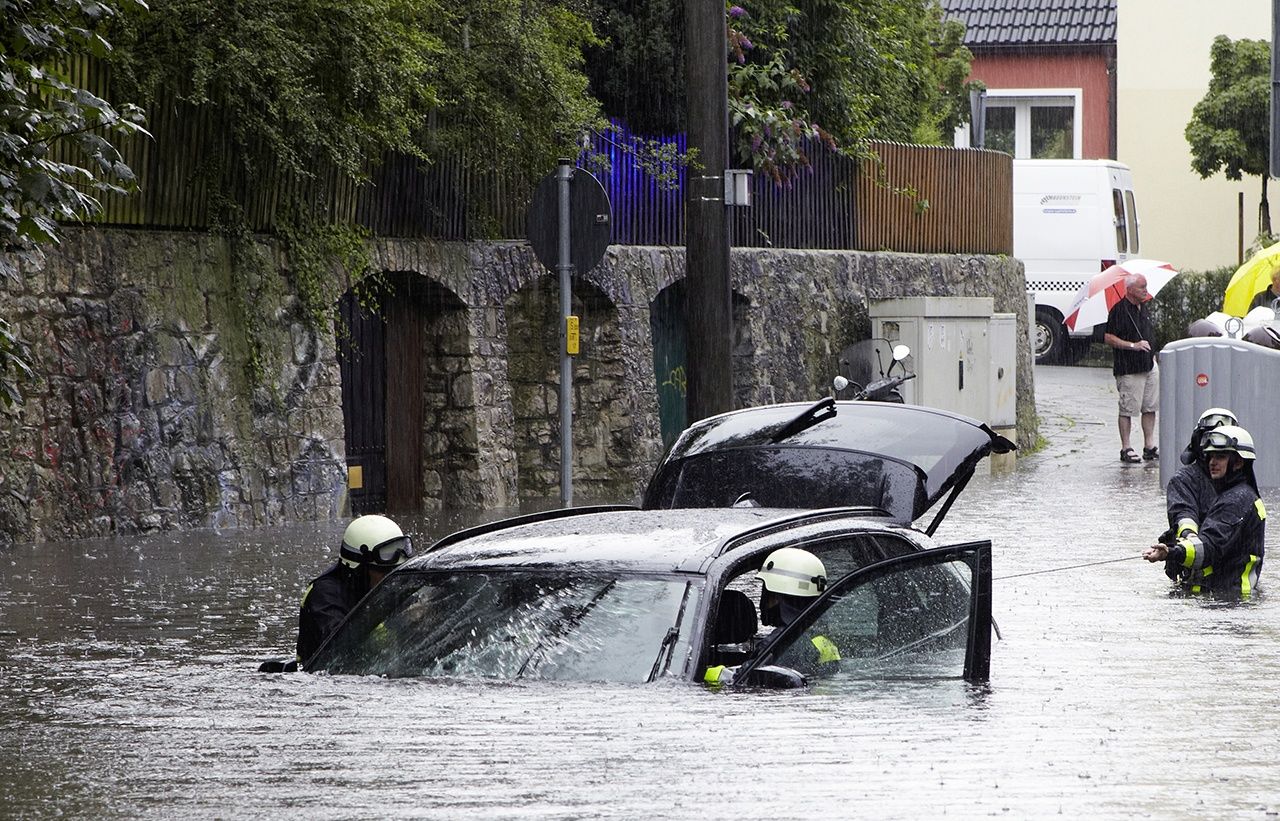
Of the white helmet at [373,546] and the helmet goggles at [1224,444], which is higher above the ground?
the helmet goggles at [1224,444]

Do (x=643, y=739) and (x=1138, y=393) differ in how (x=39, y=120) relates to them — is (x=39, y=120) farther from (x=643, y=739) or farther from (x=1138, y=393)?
(x=1138, y=393)

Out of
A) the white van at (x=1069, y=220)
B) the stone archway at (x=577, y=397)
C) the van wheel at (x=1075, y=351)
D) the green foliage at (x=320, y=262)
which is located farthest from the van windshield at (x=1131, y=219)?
the green foliage at (x=320, y=262)

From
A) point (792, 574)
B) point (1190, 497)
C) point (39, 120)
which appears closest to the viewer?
point (792, 574)

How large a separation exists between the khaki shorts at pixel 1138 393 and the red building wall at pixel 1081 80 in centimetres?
1956

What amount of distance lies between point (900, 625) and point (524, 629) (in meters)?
1.33

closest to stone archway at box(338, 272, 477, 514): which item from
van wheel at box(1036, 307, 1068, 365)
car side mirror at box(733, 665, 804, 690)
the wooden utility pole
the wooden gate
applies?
the wooden gate

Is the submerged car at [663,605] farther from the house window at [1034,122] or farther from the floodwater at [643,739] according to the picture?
the house window at [1034,122]

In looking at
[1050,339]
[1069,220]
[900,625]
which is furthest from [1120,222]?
[900,625]

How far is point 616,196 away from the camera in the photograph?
20547 mm

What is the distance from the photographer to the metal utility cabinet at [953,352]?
2222 cm

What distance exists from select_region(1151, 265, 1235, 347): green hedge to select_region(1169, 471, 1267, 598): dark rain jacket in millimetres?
24497

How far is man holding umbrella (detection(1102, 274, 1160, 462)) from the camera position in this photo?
74.5 ft

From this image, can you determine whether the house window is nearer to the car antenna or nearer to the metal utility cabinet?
the metal utility cabinet

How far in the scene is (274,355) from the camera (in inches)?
635
